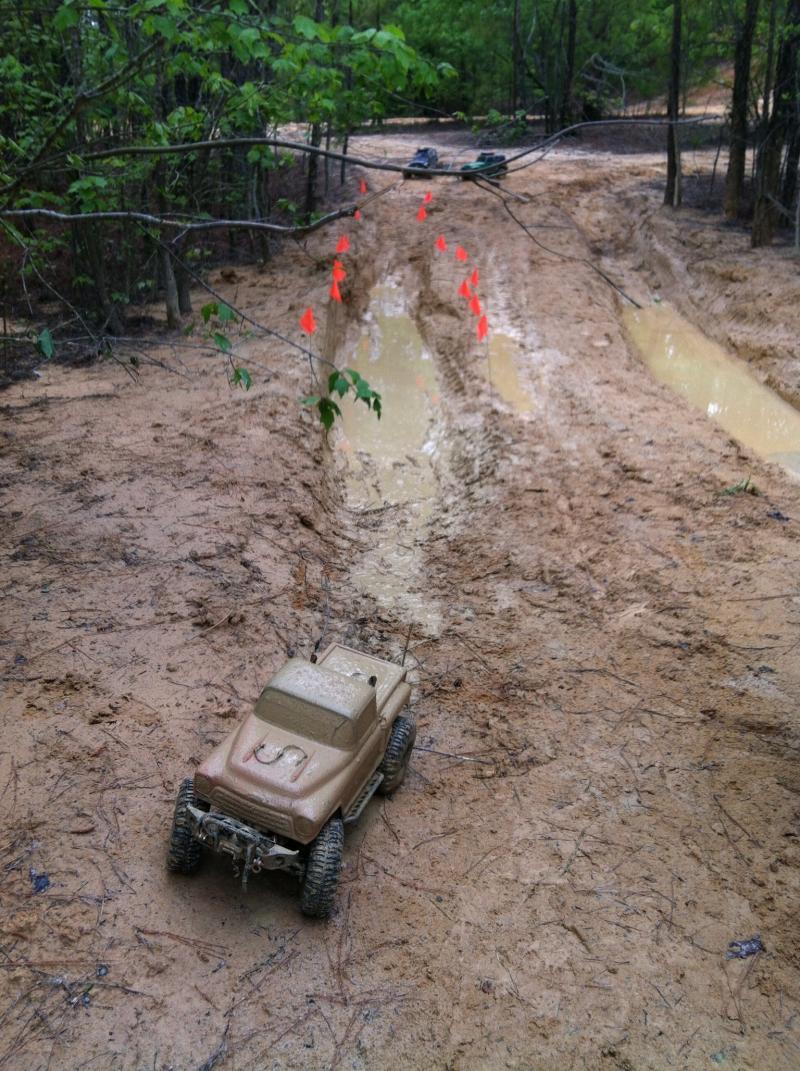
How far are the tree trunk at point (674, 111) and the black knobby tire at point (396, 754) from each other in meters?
16.1

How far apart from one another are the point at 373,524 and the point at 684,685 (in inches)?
166

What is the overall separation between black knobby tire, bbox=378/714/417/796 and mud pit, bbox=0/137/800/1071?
0.23 meters

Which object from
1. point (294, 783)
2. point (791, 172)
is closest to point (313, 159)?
point (791, 172)

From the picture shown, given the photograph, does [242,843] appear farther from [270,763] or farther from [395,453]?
[395,453]

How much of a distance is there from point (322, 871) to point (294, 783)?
1.54ft

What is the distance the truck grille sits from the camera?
158 inches

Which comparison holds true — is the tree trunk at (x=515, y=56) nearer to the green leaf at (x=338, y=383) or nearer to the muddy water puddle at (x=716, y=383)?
the muddy water puddle at (x=716, y=383)

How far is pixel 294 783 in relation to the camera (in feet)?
13.5

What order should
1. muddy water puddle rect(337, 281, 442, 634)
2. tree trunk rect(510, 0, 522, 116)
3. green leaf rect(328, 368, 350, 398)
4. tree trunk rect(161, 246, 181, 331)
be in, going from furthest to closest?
tree trunk rect(510, 0, 522, 116)
tree trunk rect(161, 246, 181, 331)
muddy water puddle rect(337, 281, 442, 634)
green leaf rect(328, 368, 350, 398)

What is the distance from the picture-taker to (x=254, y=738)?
439 cm

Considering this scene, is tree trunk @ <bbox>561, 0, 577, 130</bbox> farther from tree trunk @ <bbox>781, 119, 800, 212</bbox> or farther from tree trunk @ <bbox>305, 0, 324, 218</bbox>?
tree trunk @ <bbox>781, 119, 800, 212</bbox>

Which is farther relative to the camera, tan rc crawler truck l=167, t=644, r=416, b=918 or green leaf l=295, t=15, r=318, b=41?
tan rc crawler truck l=167, t=644, r=416, b=918

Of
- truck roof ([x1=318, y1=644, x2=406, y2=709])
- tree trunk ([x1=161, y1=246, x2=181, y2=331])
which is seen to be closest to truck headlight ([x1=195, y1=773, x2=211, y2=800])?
truck roof ([x1=318, y1=644, x2=406, y2=709])

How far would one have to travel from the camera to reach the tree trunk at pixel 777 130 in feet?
49.1
